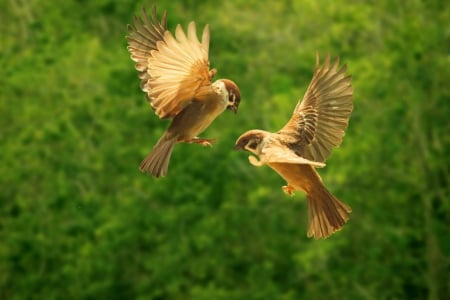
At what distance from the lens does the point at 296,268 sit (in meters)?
18.3

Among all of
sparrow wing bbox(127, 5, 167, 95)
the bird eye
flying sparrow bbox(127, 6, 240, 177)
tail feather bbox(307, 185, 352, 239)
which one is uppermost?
sparrow wing bbox(127, 5, 167, 95)

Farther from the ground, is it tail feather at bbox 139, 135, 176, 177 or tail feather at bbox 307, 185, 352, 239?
tail feather at bbox 139, 135, 176, 177

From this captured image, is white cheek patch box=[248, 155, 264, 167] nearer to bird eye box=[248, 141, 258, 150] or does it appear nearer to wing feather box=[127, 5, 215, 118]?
bird eye box=[248, 141, 258, 150]

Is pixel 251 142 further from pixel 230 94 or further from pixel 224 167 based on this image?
pixel 224 167

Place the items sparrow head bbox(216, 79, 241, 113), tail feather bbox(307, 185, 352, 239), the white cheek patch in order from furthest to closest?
sparrow head bbox(216, 79, 241, 113), tail feather bbox(307, 185, 352, 239), the white cheek patch

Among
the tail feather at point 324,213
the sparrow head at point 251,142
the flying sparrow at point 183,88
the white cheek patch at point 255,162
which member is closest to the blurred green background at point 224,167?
the flying sparrow at point 183,88

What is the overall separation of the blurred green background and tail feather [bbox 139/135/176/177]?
40.2 feet

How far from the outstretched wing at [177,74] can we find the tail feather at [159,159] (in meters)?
0.18

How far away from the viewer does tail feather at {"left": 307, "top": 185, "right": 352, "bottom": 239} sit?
3.13 m

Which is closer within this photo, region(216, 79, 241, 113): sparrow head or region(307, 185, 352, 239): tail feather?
region(307, 185, 352, 239): tail feather

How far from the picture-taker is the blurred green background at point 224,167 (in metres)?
17.3

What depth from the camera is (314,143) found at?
130 inches

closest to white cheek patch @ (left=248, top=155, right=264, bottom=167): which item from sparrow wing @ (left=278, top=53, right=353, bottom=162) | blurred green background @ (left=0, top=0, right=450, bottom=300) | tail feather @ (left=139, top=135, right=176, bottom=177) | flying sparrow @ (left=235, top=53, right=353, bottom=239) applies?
flying sparrow @ (left=235, top=53, right=353, bottom=239)

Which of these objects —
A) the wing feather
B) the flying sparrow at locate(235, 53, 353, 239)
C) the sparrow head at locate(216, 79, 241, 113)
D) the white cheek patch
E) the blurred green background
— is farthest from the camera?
the blurred green background
